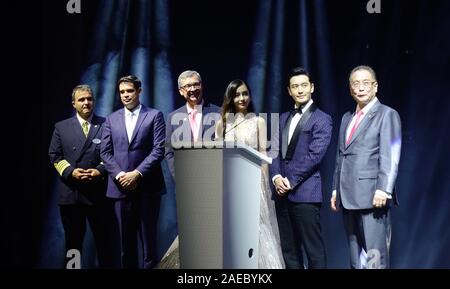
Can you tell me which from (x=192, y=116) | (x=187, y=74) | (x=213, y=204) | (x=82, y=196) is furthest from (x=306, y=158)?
(x=82, y=196)

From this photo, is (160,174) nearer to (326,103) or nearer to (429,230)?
(326,103)

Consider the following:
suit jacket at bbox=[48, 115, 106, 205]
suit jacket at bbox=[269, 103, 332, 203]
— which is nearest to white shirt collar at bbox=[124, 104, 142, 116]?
suit jacket at bbox=[48, 115, 106, 205]

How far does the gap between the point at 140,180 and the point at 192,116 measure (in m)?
0.72

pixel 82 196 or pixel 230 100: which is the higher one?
pixel 230 100

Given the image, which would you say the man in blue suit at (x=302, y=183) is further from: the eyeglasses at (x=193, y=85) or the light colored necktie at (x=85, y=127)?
the light colored necktie at (x=85, y=127)

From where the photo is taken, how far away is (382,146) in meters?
4.95

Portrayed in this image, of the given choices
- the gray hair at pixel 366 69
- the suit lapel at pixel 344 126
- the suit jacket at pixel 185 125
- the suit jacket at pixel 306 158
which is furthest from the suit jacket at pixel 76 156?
the gray hair at pixel 366 69

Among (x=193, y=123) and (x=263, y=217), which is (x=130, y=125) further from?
(x=263, y=217)

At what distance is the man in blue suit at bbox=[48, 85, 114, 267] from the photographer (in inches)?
205

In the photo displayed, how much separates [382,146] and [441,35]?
1.30 metres

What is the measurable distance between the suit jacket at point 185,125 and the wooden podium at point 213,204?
167 centimetres

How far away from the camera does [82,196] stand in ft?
17.0

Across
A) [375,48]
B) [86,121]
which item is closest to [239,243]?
[86,121]

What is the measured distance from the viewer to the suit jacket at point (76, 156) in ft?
17.1
